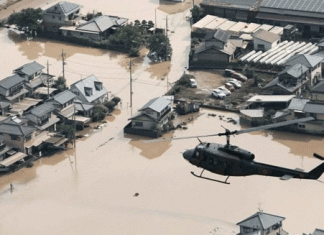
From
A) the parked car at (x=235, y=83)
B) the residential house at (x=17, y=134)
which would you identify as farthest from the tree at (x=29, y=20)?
the residential house at (x=17, y=134)

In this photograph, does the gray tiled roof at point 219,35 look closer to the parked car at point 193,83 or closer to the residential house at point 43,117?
the parked car at point 193,83

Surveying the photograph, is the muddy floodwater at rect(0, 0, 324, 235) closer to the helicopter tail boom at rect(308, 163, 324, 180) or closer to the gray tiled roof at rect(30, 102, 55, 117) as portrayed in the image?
the gray tiled roof at rect(30, 102, 55, 117)

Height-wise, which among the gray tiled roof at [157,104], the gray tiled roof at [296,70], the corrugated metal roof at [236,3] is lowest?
the gray tiled roof at [157,104]

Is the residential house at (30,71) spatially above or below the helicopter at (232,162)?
below

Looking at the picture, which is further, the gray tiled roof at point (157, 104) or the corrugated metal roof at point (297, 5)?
the corrugated metal roof at point (297, 5)

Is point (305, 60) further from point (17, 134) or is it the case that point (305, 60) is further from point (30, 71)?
point (17, 134)

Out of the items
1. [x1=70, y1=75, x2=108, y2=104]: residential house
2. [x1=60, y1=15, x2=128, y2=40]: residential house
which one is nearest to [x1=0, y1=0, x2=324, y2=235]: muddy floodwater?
[x1=70, y1=75, x2=108, y2=104]: residential house

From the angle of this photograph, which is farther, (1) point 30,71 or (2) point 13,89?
(1) point 30,71

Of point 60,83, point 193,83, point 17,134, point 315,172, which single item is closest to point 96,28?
point 60,83
